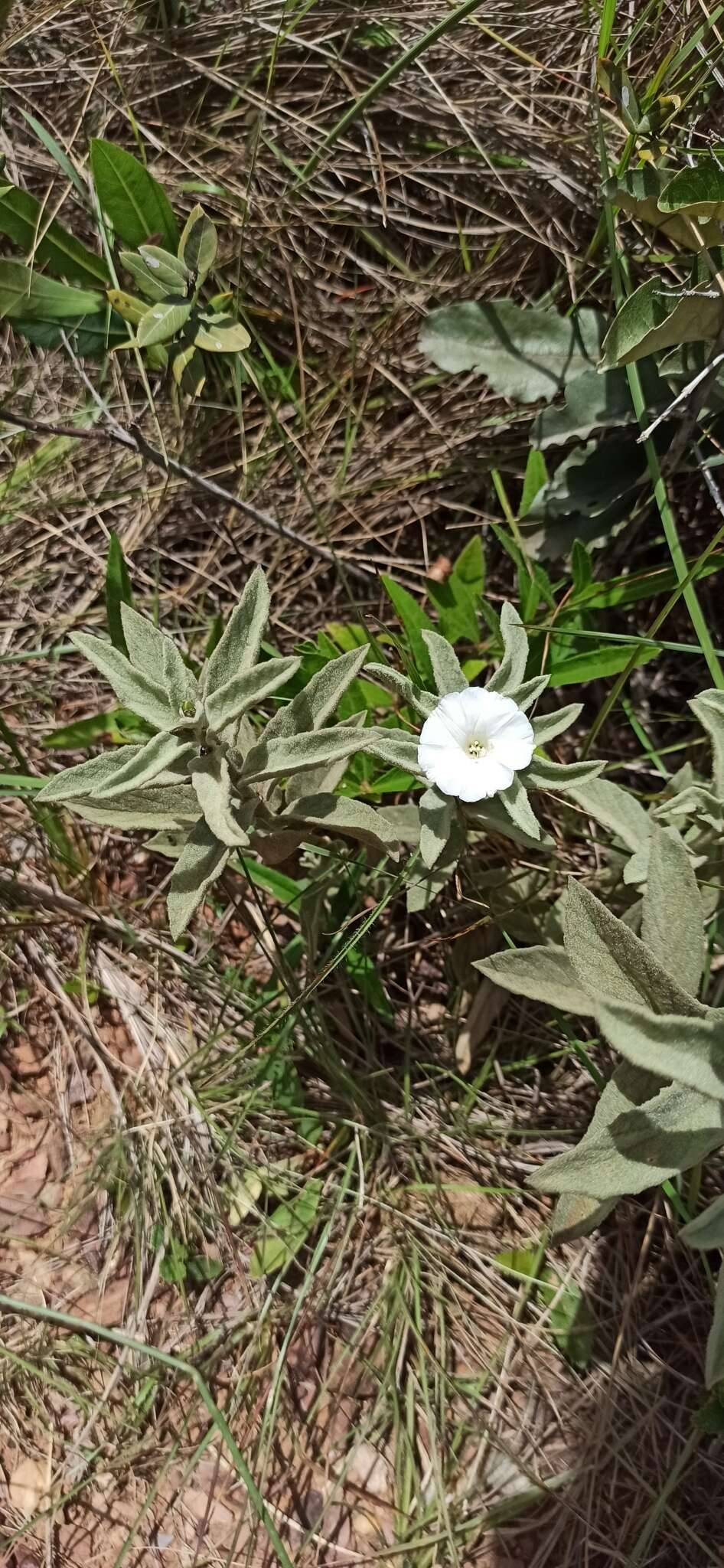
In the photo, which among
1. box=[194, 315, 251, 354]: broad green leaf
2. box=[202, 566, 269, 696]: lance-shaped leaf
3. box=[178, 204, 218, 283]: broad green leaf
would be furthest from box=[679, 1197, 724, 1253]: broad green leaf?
box=[178, 204, 218, 283]: broad green leaf

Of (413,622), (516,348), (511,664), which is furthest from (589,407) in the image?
(511,664)

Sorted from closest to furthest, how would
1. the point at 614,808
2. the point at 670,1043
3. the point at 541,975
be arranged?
the point at 670,1043
the point at 541,975
the point at 614,808

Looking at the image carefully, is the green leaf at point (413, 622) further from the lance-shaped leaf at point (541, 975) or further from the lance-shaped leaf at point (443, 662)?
the lance-shaped leaf at point (541, 975)

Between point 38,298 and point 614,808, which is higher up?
point 38,298

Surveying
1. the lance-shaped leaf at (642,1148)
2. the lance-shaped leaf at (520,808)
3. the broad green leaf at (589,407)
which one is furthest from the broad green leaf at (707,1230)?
the broad green leaf at (589,407)

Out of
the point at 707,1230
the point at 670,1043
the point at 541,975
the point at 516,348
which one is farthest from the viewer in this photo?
the point at 516,348

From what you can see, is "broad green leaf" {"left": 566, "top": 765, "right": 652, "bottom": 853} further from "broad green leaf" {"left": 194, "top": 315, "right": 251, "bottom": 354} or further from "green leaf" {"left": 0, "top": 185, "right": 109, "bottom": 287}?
"green leaf" {"left": 0, "top": 185, "right": 109, "bottom": 287}

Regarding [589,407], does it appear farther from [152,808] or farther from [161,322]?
[152,808]
